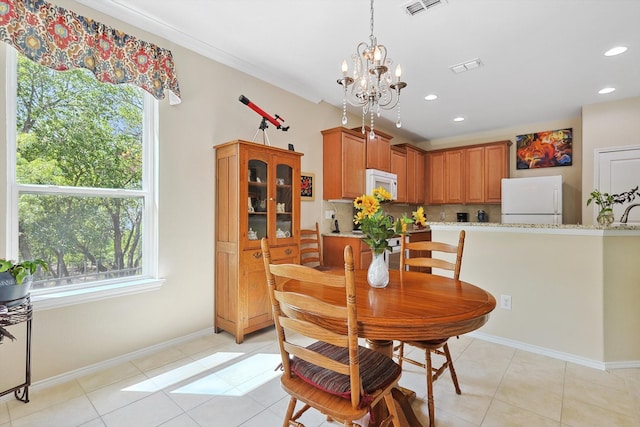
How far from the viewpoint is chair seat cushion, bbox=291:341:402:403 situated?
3.88 feet

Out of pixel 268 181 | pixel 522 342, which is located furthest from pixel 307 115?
pixel 522 342

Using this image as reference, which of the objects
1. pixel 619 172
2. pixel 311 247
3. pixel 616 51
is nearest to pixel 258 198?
pixel 311 247

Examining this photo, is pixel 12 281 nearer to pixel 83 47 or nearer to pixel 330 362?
pixel 83 47

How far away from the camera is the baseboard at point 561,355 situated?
2293 millimetres

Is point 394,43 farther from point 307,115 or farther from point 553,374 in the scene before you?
point 553,374

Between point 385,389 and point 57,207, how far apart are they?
2.37 meters

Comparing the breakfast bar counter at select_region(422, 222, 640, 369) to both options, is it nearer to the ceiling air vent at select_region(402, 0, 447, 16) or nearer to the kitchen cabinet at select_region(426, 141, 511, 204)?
the ceiling air vent at select_region(402, 0, 447, 16)

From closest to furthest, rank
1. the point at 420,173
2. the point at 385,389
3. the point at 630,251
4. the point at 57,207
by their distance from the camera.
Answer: the point at 385,389 → the point at 57,207 → the point at 630,251 → the point at 420,173

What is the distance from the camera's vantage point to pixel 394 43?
2662 mm

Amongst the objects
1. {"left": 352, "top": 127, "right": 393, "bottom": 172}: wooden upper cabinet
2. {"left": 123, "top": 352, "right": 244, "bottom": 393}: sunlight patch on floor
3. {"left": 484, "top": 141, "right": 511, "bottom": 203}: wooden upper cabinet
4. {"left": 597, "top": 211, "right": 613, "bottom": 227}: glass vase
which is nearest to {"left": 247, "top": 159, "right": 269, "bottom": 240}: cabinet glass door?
{"left": 123, "top": 352, "right": 244, "bottom": 393}: sunlight patch on floor

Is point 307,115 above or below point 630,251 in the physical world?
above

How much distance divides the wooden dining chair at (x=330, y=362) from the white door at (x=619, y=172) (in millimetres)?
4396

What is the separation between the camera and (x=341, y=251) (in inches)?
154

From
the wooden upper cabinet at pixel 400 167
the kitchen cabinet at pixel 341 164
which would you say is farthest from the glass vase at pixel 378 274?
the wooden upper cabinet at pixel 400 167
